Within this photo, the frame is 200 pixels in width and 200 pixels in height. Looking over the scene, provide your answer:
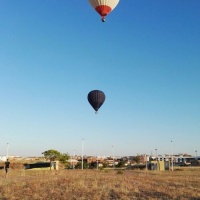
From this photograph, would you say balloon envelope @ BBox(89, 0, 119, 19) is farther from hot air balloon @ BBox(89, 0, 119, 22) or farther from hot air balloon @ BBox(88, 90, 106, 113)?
hot air balloon @ BBox(88, 90, 106, 113)

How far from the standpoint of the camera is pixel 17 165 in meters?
84.6

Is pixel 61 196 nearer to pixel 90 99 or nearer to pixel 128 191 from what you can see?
pixel 128 191

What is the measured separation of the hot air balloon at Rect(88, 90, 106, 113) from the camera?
43094 mm

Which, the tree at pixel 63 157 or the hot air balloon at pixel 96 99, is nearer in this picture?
the hot air balloon at pixel 96 99

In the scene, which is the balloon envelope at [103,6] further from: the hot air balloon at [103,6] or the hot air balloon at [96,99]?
the hot air balloon at [96,99]

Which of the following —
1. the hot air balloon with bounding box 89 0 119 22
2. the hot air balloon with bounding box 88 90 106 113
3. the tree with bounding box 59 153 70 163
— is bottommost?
the tree with bounding box 59 153 70 163

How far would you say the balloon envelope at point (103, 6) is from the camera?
109ft

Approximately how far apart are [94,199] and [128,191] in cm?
398

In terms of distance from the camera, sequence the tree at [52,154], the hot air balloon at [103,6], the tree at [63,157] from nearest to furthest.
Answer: the hot air balloon at [103,6]
the tree at [63,157]
the tree at [52,154]

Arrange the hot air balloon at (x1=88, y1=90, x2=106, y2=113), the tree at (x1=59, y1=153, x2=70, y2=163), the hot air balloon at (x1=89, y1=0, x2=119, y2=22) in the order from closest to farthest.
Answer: the hot air balloon at (x1=89, y1=0, x2=119, y2=22)
the hot air balloon at (x1=88, y1=90, x2=106, y2=113)
the tree at (x1=59, y1=153, x2=70, y2=163)

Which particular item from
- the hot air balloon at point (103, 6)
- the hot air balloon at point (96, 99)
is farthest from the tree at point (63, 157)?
the hot air balloon at point (103, 6)

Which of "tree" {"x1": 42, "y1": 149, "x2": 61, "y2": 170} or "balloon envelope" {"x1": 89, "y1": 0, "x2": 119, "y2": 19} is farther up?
"balloon envelope" {"x1": 89, "y1": 0, "x2": 119, "y2": 19}

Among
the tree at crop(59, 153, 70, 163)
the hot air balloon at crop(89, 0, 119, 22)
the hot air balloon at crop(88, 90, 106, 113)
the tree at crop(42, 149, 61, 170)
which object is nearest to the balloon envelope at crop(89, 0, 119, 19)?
the hot air balloon at crop(89, 0, 119, 22)

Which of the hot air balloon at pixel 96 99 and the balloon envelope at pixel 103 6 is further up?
the balloon envelope at pixel 103 6
